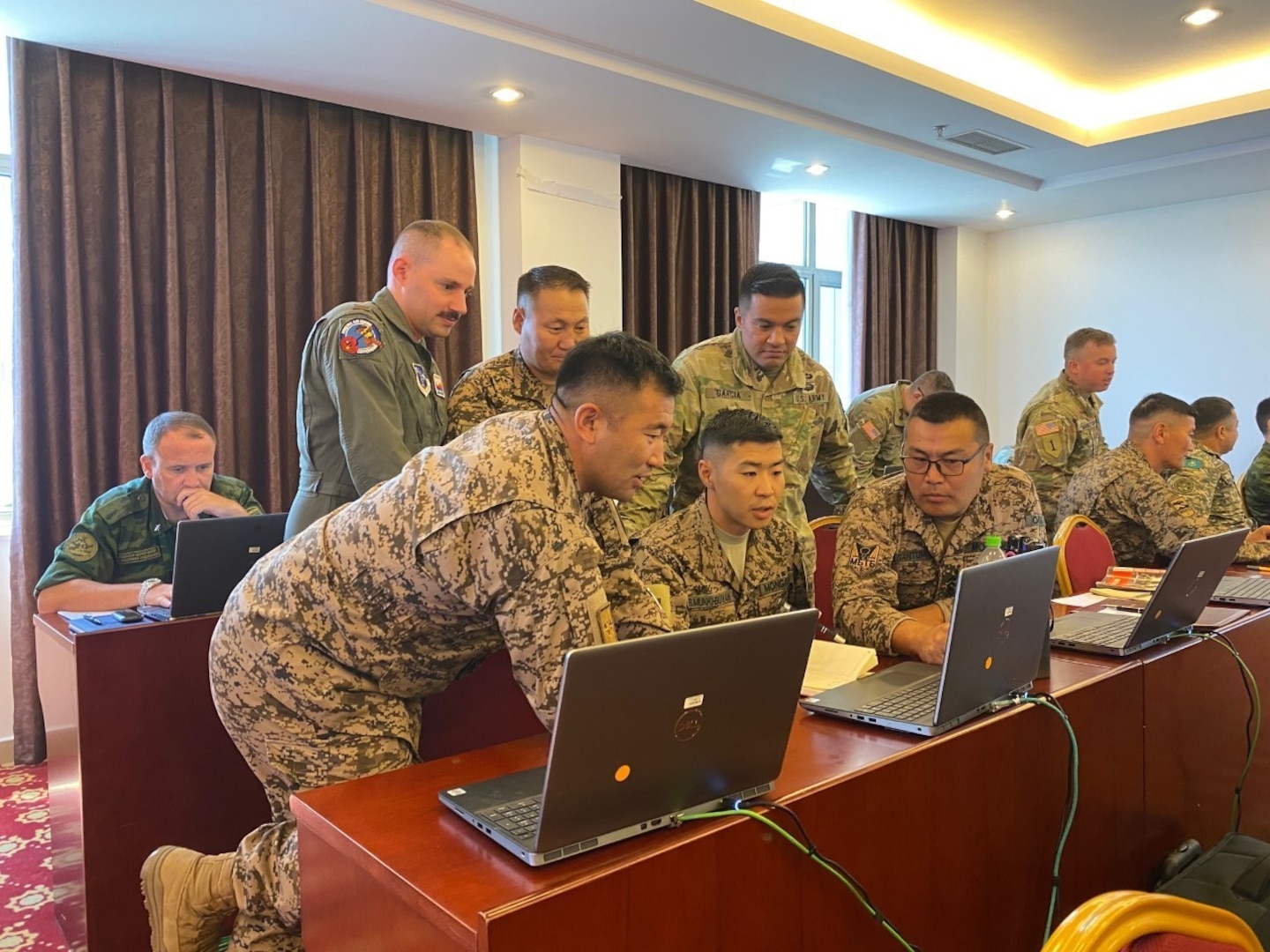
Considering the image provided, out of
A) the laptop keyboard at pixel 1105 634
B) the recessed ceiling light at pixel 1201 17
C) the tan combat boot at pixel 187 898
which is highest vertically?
the recessed ceiling light at pixel 1201 17

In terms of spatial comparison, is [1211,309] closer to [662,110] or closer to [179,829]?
[662,110]

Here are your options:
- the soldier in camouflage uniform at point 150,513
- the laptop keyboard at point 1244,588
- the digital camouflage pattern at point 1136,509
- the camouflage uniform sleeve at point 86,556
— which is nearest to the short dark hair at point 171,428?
the soldier in camouflage uniform at point 150,513

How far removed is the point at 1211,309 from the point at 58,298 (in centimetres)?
653

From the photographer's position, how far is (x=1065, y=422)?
404 cm

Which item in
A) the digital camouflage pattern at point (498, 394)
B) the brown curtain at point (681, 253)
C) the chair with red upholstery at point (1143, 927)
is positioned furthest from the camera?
the brown curtain at point (681, 253)

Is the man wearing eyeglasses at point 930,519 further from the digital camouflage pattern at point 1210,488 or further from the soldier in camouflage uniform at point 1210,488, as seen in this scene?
the digital camouflage pattern at point 1210,488

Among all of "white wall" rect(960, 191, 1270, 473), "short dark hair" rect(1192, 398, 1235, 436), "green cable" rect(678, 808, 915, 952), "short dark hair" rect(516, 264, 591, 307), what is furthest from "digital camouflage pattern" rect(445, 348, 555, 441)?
"white wall" rect(960, 191, 1270, 473)

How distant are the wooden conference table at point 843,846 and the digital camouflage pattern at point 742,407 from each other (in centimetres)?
92

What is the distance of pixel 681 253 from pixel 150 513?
3511 mm

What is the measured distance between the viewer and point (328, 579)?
151 centimetres

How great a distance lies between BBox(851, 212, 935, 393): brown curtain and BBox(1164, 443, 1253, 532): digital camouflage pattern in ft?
9.45

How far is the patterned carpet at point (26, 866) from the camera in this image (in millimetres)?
2246

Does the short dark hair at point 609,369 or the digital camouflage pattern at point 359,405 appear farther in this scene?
the digital camouflage pattern at point 359,405

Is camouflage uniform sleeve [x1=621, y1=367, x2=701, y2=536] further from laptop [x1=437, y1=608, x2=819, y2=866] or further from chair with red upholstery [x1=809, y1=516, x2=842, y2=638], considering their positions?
laptop [x1=437, y1=608, x2=819, y2=866]
